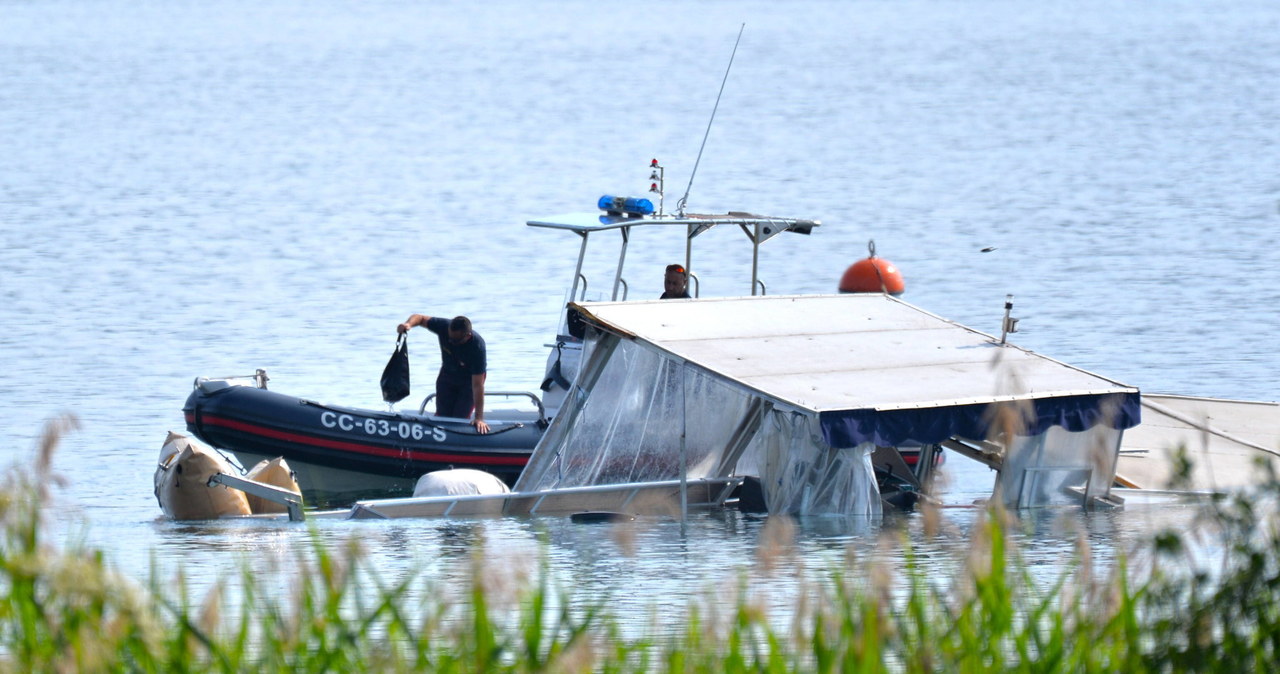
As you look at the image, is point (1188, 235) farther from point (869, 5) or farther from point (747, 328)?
point (869, 5)

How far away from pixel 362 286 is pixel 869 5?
96.7m

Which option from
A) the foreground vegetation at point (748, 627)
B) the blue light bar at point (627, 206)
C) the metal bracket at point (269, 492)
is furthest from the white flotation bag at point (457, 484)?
the foreground vegetation at point (748, 627)

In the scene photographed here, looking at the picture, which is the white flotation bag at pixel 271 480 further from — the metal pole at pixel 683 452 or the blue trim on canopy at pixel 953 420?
the blue trim on canopy at pixel 953 420

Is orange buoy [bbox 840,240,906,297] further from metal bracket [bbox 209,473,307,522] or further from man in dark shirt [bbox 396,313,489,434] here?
metal bracket [bbox 209,473,307,522]

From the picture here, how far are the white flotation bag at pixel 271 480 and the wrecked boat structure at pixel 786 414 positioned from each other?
0.89 metres

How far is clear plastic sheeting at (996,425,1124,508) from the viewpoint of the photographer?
13.2 metres

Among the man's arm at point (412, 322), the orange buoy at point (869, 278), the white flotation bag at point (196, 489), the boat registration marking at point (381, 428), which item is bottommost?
the white flotation bag at point (196, 489)

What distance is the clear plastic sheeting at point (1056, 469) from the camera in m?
13.2

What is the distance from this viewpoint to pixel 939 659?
5.21 m

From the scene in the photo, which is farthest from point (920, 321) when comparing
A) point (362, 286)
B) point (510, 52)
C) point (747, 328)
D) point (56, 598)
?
point (510, 52)

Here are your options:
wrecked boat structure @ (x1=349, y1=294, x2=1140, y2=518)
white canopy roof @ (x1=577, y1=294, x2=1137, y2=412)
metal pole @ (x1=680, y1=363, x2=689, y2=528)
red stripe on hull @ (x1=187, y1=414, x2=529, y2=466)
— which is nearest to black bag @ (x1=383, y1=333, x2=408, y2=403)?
red stripe on hull @ (x1=187, y1=414, x2=529, y2=466)

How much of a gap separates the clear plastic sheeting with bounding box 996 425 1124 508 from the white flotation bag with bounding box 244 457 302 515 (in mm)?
5048

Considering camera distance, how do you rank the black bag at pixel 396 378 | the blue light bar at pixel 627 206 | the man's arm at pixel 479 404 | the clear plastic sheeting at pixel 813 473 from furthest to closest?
the black bag at pixel 396 378 → the blue light bar at pixel 627 206 → the man's arm at pixel 479 404 → the clear plastic sheeting at pixel 813 473

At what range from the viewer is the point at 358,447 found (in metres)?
15.2
